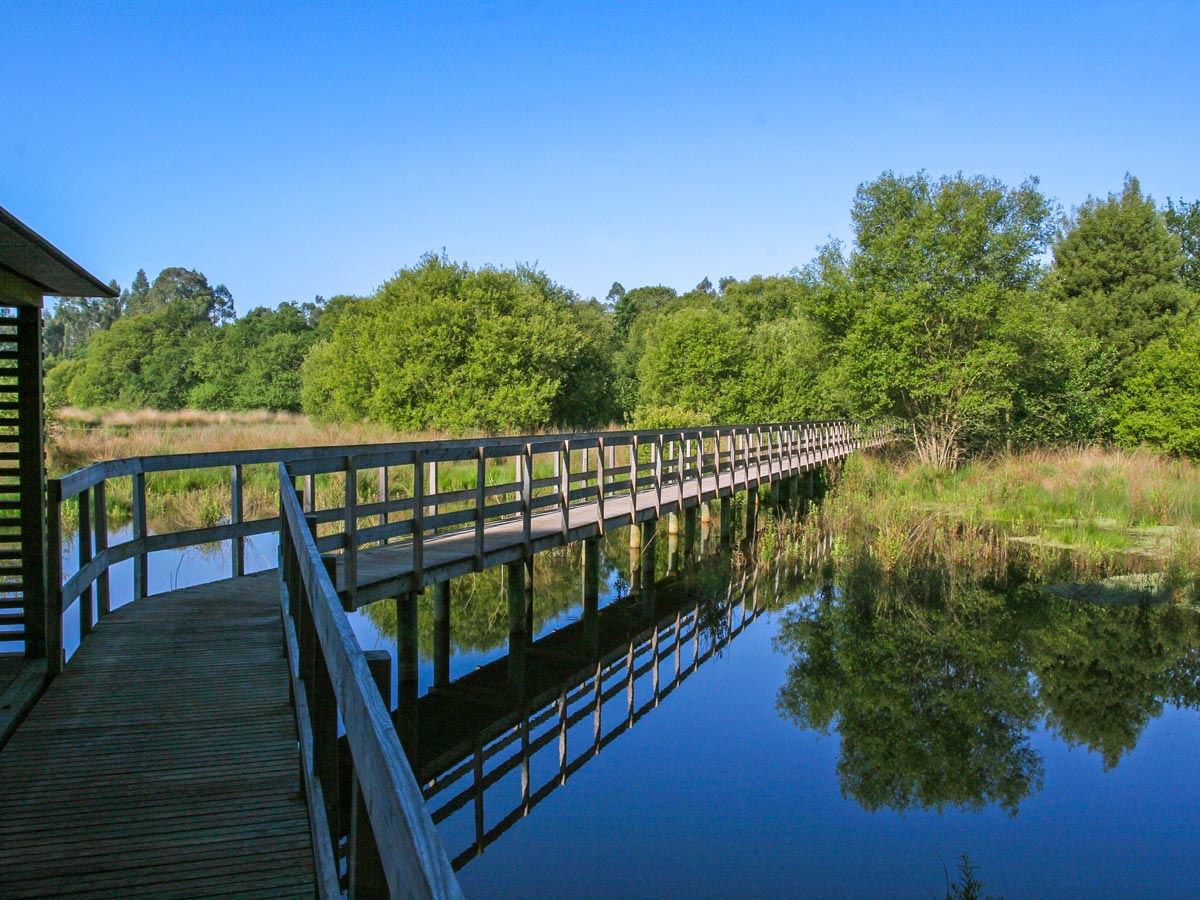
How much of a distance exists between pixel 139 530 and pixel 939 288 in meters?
21.5

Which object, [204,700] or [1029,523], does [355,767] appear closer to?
[204,700]

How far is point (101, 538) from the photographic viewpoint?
7305 mm

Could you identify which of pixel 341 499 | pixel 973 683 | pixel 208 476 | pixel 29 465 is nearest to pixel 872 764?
pixel 973 683

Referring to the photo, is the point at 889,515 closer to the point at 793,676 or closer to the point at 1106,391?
the point at 793,676

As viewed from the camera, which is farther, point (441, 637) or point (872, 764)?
point (441, 637)

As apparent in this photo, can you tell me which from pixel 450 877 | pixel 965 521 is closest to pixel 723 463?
pixel 965 521

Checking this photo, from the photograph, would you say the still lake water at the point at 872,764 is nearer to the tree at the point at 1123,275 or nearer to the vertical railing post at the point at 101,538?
the vertical railing post at the point at 101,538

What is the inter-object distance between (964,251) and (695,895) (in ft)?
71.1

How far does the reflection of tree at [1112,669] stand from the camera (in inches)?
351

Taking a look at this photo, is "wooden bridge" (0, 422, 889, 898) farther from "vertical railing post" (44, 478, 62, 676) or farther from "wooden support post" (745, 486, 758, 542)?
"wooden support post" (745, 486, 758, 542)

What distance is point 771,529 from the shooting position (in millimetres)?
19953

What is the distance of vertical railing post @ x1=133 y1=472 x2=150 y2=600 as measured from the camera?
7902 mm

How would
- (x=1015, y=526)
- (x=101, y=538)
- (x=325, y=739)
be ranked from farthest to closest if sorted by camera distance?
1. (x=1015, y=526)
2. (x=101, y=538)
3. (x=325, y=739)

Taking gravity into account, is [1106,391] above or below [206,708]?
above
